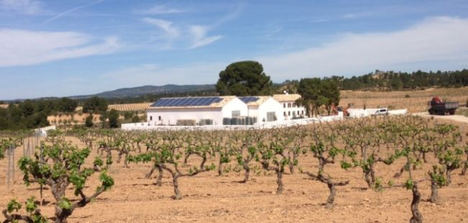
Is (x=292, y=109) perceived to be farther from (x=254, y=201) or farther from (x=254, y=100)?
(x=254, y=201)

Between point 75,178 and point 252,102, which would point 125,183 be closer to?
point 75,178

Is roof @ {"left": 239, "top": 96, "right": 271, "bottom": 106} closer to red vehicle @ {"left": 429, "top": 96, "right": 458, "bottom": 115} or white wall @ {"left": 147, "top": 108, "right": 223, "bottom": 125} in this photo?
white wall @ {"left": 147, "top": 108, "right": 223, "bottom": 125}

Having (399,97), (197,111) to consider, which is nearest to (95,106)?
(197,111)

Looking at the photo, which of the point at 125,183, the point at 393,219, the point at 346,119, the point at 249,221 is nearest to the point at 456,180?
the point at 393,219

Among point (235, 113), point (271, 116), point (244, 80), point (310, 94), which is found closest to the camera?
point (235, 113)

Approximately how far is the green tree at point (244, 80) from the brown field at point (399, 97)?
75.8 feet

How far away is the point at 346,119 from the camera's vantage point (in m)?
59.4

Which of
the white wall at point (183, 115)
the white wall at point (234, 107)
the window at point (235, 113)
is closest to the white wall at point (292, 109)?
the white wall at point (234, 107)

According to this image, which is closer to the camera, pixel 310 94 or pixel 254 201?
pixel 254 201

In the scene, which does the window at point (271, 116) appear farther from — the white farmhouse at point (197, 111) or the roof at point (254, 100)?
the white farmhouse at point (197, 111)

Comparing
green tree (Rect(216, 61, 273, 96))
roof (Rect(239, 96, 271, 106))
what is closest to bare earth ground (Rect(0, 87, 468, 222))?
roof (Rect(239, 96, 271, 106))

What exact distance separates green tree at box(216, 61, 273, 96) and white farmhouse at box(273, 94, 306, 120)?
7.50m

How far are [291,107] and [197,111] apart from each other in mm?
18040

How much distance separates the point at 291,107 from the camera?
254ft
